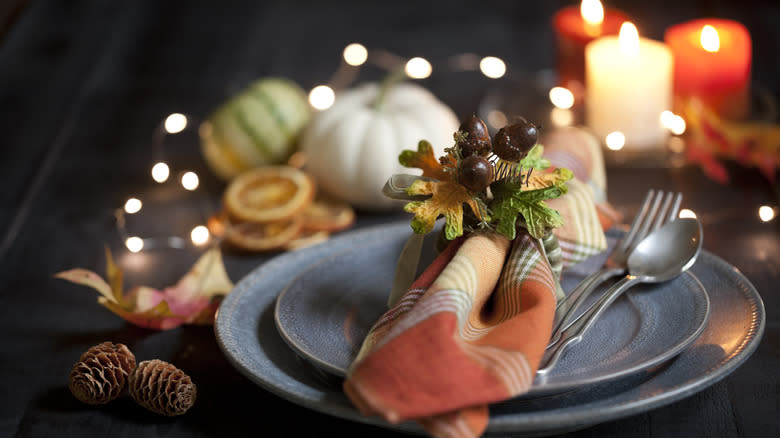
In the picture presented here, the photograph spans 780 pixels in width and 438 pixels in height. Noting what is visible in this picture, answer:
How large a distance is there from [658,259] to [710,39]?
0.67 metres

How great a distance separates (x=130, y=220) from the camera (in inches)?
49.1

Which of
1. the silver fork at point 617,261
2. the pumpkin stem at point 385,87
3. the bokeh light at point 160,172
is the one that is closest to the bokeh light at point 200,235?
the bokeh light at point 160,172

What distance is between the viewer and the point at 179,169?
1.45 metres

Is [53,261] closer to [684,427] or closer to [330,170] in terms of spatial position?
[330,170]

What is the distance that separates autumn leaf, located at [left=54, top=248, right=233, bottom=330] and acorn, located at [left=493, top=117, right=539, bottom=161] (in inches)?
15.9

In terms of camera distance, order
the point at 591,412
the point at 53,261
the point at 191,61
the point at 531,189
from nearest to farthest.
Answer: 1. the point at 591,412
2. the point at 531,189
3. the point at 53,261
4. the point at 191,61

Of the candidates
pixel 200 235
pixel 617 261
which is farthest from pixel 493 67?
pixel 617 261

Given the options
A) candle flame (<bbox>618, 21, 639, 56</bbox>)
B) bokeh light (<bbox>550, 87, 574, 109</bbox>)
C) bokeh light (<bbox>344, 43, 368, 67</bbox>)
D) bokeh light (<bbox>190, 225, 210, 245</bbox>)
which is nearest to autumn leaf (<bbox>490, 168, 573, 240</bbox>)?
bokeh light (<bbox>190, 225, 210, 245</bbox>)

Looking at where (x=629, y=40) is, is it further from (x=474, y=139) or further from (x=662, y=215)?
(x=474, y=139)

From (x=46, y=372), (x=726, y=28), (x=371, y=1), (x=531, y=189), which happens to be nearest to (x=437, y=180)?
(x=531, y=189)

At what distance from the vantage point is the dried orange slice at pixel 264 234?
112 cm

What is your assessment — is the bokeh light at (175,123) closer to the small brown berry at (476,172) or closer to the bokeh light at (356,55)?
the bokeh light at (356,55)

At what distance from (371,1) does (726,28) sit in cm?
108

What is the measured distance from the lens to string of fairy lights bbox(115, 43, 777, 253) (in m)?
1.17
